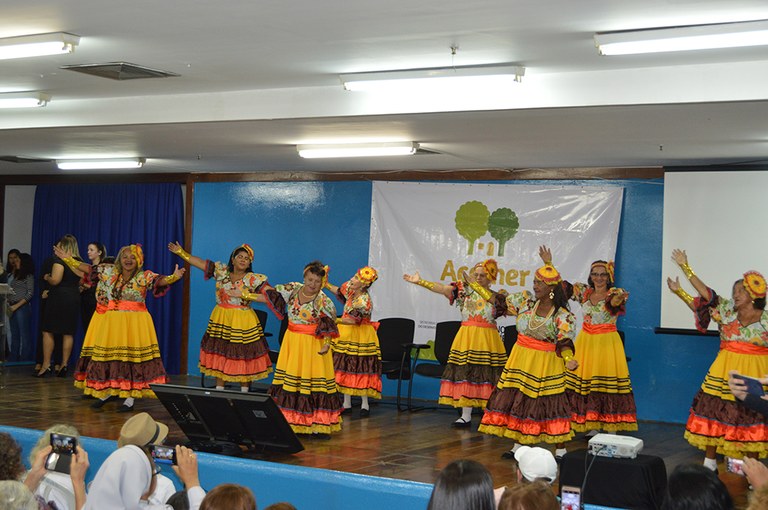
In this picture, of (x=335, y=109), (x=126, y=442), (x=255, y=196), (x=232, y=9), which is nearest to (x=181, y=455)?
(x=126, y=442)

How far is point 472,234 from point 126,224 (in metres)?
4.74

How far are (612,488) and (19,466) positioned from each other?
9.32 ft

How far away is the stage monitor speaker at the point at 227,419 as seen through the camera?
6156 millimetres

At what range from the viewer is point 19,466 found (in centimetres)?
344

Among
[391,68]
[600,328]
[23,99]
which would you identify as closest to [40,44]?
[391,68]

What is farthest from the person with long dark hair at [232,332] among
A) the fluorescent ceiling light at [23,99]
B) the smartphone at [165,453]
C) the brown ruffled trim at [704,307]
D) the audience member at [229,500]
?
the audience member at [229,500]

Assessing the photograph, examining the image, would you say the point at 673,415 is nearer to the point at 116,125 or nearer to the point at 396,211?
the point at 396,211

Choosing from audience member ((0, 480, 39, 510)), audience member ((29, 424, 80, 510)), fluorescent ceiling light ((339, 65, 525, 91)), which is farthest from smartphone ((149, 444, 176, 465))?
fluorescent ceiling light ((339, 65, 525, 91))

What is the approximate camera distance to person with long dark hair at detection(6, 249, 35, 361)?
11.7m

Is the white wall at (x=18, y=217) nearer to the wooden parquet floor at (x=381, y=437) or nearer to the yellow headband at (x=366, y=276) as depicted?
the wooden parquet floor at (x=381, y=437)

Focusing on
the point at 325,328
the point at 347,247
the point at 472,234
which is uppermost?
the point at 472,234

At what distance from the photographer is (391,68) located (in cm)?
597

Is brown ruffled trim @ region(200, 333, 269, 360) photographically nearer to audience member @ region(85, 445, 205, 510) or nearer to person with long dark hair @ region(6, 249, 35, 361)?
person with long dark hair @ region(6, 249, 35, 361)

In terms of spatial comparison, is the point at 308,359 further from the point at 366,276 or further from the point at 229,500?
the point at 229,500
